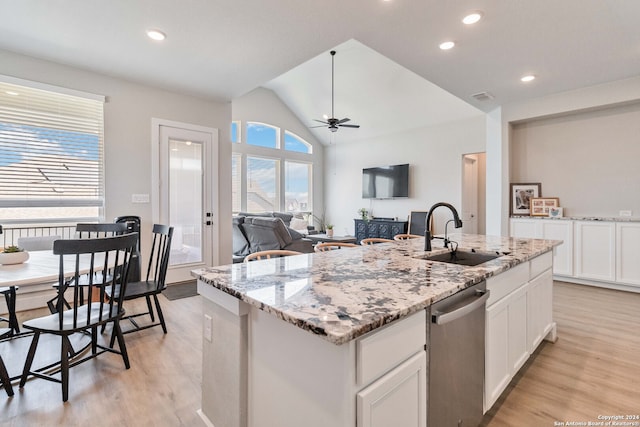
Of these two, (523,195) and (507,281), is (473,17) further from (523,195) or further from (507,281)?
(523,195)

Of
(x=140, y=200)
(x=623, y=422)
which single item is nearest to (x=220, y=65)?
(x=140, y=200)

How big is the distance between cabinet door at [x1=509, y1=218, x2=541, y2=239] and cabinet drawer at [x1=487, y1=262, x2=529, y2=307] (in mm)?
3301

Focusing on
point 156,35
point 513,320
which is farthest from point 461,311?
point 156,35

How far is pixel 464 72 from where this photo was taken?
3.69m

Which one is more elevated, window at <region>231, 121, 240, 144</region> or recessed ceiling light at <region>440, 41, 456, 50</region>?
window at <region>231, 121, 240, 144</region>

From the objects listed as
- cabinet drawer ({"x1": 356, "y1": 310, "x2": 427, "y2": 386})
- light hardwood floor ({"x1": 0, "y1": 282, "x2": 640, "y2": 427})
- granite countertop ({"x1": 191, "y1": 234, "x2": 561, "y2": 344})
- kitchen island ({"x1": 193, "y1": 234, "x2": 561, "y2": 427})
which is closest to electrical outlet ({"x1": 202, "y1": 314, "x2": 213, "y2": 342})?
kitchen island ({"x1": 193, "y1": 234, "x2": 561, "y2": 427})

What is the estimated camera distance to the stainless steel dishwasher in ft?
3.86

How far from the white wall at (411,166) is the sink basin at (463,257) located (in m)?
4.85

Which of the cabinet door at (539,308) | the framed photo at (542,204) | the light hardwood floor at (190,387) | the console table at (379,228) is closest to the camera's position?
the light hardwood floor at (190,387)

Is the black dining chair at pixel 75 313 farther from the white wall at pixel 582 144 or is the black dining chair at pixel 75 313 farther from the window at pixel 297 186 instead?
the window at pixel 297 186

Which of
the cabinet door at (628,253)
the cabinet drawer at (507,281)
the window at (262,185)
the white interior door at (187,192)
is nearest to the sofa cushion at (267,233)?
the white interior door at (187,192)

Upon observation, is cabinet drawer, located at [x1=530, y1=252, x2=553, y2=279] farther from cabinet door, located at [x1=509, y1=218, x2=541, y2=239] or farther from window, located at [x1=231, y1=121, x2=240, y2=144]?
window, located at [x1=231, y1=121, x2=240, y2=144]

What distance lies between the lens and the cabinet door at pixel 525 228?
15.5 feet

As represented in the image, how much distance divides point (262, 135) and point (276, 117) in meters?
0.65
